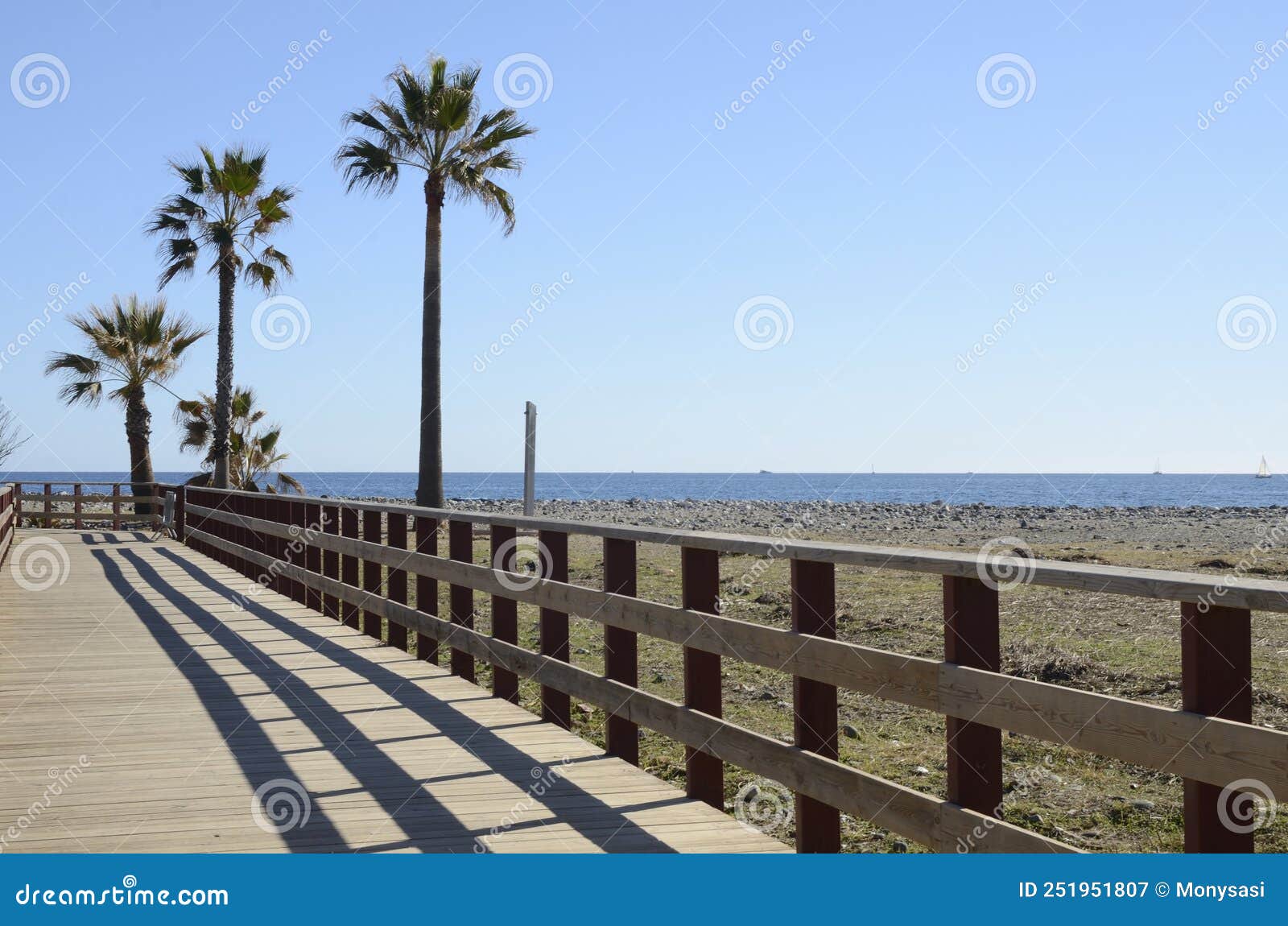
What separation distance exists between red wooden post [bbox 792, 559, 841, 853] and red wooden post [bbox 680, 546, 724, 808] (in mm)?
713

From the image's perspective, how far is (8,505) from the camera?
17.0 metres

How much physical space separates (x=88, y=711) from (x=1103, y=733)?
5800 millimetres

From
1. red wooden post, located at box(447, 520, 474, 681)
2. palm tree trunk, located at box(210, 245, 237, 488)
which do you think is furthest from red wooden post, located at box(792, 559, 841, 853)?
palm tree trunk, located at box(210, 245, 237, 488)

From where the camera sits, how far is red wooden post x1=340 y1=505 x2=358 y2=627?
1059 centimetres

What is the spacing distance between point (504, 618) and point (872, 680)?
385cm

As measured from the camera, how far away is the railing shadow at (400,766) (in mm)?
4391

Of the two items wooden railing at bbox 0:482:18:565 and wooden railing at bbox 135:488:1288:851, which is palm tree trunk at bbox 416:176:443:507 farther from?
wooden railing at bbox 135:488:1288:851
